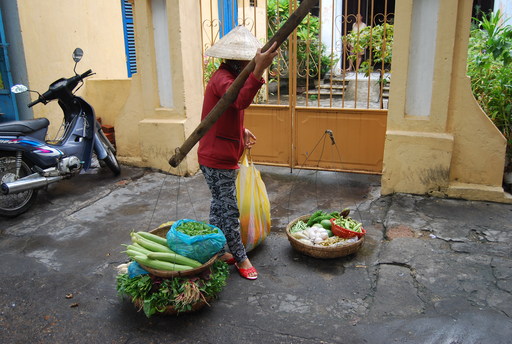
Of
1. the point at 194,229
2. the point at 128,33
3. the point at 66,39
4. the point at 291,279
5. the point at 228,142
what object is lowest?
the point at 291,279

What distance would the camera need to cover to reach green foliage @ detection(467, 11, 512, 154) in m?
5.14

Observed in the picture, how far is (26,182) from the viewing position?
4.73 metres

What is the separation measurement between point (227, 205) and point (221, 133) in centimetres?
59

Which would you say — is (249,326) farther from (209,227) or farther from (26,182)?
(26,182)

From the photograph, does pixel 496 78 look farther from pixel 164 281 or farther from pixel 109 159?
pixel 109 159

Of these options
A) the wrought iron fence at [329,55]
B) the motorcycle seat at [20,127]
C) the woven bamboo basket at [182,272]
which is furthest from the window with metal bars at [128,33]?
the woven bamboo basket at [182,272]

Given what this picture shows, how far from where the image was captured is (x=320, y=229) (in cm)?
397

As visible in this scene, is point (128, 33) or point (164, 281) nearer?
point (164, 281)

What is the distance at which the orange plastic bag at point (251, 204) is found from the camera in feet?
12.5

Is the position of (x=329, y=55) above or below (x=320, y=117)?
above

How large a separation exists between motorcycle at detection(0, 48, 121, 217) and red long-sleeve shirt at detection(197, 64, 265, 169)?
2456 mm

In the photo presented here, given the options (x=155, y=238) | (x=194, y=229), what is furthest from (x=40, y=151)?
(x=194, y=229)

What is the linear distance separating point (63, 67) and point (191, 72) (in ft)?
8.11

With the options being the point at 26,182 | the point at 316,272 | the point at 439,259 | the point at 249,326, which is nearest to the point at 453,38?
the point at 439,259
